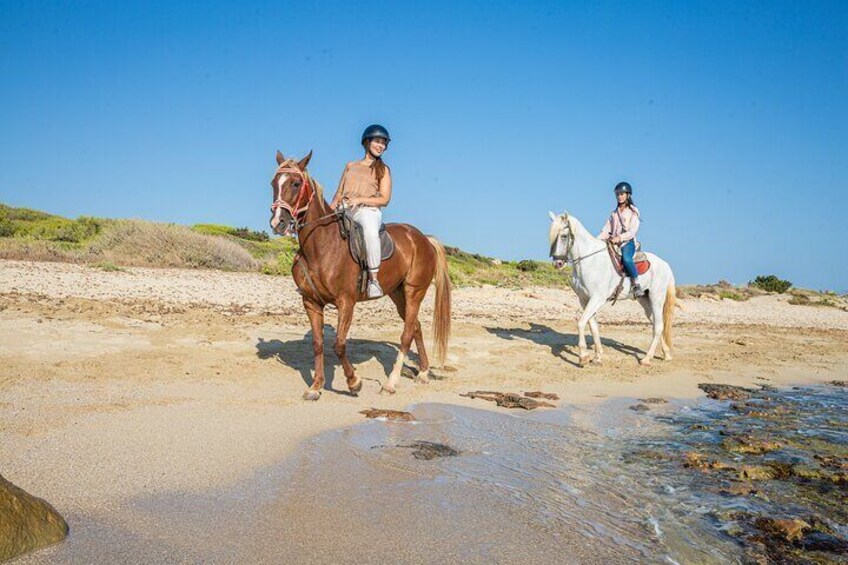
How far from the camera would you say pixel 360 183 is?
7.44 meters

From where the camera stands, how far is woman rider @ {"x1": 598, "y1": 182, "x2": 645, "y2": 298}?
10945 millimetres

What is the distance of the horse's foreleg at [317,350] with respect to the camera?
6.70m

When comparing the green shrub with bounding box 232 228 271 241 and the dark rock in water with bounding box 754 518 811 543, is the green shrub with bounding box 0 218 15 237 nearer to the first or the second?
the green shrub with bounding box 232 228 271 241

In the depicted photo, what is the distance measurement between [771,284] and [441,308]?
29.2 meters

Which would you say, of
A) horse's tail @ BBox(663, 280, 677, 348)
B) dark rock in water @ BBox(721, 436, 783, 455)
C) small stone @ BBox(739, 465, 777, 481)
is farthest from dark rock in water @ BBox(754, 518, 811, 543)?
horse's tail @ BBox(663, 280, 677, 348)

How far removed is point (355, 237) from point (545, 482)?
381 cm

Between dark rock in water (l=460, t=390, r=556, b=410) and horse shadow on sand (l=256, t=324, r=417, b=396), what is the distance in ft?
4.70

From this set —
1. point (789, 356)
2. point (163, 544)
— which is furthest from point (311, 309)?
point (789, 356)

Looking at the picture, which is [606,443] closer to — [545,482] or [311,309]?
[545,482]

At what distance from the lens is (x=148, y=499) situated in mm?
3543

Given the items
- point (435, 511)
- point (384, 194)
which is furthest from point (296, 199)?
point (435, 511)

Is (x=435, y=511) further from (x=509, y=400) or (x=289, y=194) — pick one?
(x=289, y=194)

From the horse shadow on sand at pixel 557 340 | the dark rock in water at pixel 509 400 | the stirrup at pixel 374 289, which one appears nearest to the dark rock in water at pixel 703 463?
the dark rock in water at pixel 509 400

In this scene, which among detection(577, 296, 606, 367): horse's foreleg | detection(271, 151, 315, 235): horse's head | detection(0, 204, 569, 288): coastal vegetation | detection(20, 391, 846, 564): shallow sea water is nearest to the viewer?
detection(20, 391, 846, 564): shallow sea water
